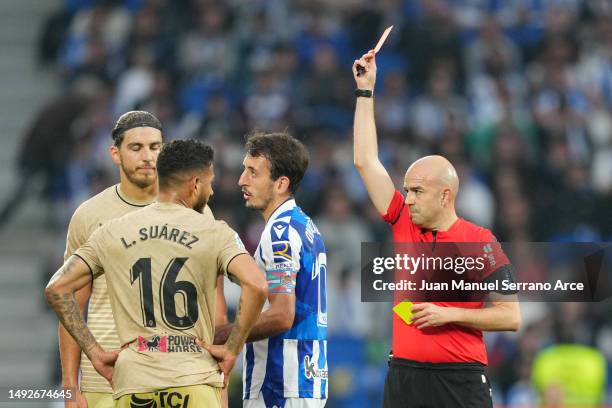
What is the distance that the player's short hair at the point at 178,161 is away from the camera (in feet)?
18.6

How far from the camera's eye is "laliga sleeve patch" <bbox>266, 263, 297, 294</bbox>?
6.02m

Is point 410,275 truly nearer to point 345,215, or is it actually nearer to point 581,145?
point 345,215

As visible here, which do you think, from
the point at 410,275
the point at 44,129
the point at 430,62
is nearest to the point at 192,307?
the point at 410,275

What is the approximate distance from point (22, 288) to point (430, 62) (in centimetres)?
574

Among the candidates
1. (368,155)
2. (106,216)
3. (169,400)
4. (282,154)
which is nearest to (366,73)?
(368,155)

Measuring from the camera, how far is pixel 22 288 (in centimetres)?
1394

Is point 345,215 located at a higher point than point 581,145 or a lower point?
lower

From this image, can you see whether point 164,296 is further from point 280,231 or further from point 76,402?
point 76,402

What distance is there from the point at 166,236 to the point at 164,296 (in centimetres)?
29

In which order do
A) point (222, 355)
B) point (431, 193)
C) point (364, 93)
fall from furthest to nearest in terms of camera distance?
point (364, 93) → point (431, 193) → point (222, 355)

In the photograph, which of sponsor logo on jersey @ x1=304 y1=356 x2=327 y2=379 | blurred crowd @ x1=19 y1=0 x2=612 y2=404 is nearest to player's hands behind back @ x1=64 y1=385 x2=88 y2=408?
sponsor logo on jersey @ x1=304 y1=356 x2=327 y2=379

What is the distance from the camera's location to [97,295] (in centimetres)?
642

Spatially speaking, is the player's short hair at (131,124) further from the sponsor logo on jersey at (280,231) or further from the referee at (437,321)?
the referee at (437,321)

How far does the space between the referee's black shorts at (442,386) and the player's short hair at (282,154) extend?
1.22 metres
